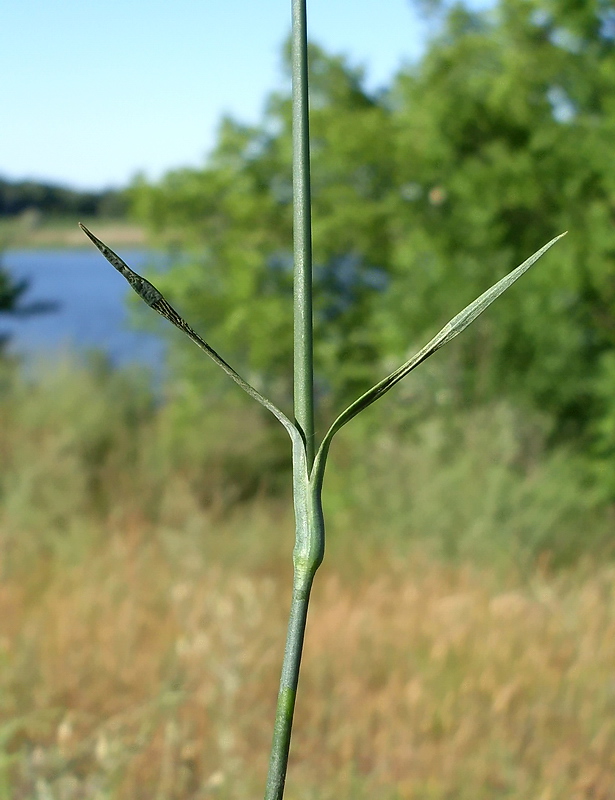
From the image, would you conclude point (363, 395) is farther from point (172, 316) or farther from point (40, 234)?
point (40, 234)

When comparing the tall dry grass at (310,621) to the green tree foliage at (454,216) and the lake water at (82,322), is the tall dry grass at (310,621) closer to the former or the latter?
the green tree foliage at (454,216)

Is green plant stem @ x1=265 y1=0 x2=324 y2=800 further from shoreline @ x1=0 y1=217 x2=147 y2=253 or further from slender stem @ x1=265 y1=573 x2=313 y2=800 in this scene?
shoreline @ x1=0 y1=217 x2=147 y2=253

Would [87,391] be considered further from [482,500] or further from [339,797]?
[339,797]

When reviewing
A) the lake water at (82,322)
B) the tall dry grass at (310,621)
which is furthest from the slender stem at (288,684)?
the lake water at (82,322)

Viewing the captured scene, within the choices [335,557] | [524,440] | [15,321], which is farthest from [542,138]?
[15,321]

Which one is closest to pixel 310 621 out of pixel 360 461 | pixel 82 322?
pixel 360 461

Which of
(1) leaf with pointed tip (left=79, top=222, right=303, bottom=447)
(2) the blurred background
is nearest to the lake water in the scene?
(2) the blurred background
